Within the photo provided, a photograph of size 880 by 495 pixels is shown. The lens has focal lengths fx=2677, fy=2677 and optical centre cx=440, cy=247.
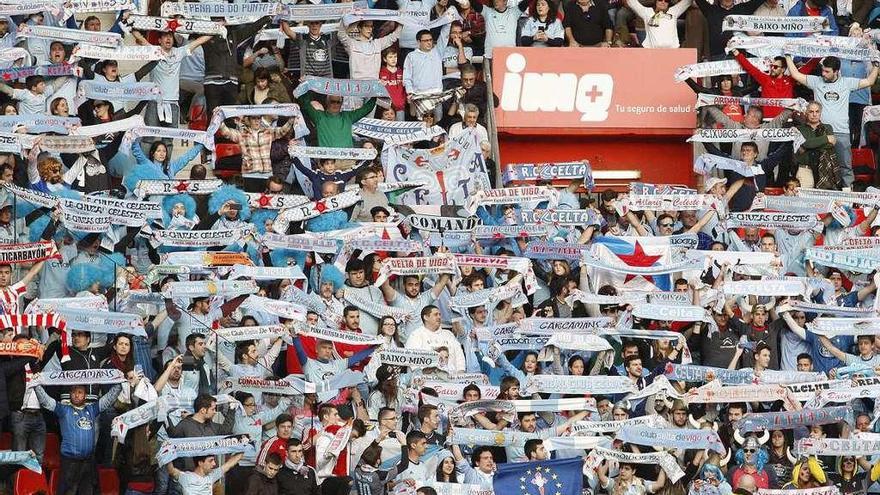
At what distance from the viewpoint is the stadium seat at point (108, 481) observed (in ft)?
85.9

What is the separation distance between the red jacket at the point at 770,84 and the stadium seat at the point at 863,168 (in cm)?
116

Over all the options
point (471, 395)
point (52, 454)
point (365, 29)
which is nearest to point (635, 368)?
point (471, 395)

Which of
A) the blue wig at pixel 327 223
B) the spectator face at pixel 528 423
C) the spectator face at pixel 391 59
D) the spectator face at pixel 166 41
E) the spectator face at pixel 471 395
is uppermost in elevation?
the spectator face at pixel 166 41

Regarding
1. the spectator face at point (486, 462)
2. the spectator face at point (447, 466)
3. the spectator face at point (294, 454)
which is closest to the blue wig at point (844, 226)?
the spectator face at point (486, 462)

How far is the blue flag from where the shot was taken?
26766 millimetres

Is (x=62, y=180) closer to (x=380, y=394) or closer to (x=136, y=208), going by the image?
(x=136, y=208)

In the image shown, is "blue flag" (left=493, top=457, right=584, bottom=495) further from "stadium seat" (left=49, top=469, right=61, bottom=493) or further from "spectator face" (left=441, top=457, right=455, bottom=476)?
"stadium seat" (left=49, top=469, right=61, bottom=493)

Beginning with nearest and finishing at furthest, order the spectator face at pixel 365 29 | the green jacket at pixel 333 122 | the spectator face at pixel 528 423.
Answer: the spectator face at pixel 528 423 < the green jacket at pixel 333 122 < the spectator face at pixel 365 29

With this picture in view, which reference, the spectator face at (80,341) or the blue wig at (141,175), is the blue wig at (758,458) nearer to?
the spectator face at (80,341)

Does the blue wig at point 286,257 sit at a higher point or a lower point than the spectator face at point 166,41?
Answer: lower

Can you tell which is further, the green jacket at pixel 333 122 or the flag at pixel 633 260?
the green jacket at pixel 333 122

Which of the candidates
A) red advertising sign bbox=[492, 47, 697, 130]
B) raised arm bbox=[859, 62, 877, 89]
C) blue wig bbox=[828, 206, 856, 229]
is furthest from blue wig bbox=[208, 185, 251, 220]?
raised arm bbox=[859, 62, 877, 89]

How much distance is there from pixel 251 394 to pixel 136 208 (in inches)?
126

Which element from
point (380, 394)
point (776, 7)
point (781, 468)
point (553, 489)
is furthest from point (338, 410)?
point (776, 7)
